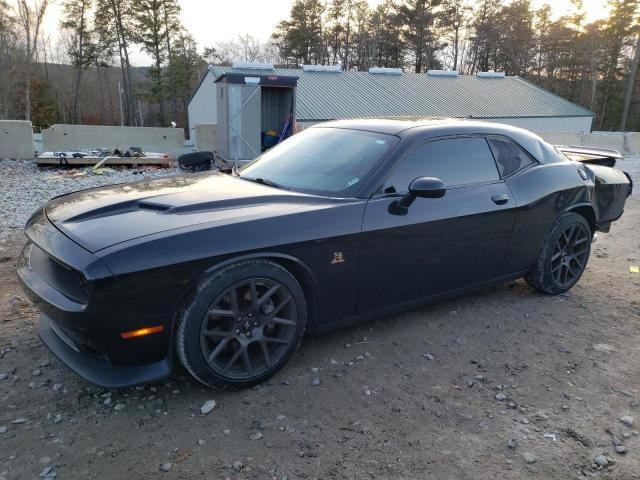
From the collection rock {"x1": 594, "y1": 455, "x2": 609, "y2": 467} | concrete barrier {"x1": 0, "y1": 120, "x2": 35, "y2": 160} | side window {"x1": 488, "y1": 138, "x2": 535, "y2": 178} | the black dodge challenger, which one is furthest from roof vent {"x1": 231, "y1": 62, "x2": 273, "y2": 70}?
rock {"x1": 594, "y1": 455, "x2": 609, "y2": 467}

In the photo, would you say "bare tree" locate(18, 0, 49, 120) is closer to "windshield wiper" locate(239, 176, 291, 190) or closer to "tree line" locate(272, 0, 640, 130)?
"tree line" locate(272, 0, 640, 130)

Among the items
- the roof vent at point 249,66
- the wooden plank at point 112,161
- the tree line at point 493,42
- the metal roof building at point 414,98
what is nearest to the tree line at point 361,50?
the tree line at point 493,42

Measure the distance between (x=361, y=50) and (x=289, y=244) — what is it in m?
52.0

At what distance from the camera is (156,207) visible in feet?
9.50

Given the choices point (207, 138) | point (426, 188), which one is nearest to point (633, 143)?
point (207, 138)

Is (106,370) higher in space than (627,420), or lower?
higher

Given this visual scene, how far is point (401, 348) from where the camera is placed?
135 inches

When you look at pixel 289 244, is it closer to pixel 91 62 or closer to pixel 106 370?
pixel 106 370

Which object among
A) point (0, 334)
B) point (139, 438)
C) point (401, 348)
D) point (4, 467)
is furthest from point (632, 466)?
point (0, 334)

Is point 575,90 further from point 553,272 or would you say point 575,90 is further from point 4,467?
point 4,467

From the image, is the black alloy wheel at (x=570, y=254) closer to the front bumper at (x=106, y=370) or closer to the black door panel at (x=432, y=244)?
the black door panel at (x=432, y=244)

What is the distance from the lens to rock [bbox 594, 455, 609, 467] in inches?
93.7

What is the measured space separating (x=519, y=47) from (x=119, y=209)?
176 ft

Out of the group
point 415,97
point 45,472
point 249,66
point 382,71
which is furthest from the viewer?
point 382,71
